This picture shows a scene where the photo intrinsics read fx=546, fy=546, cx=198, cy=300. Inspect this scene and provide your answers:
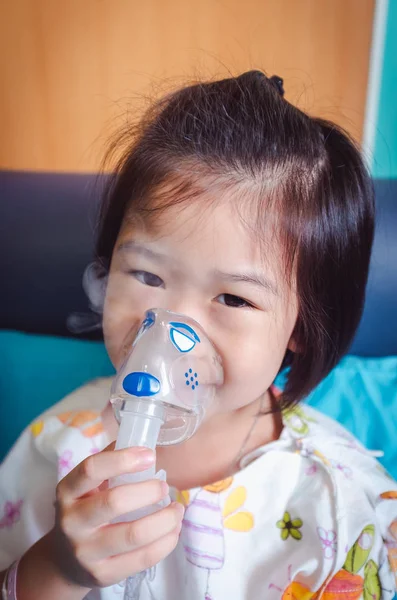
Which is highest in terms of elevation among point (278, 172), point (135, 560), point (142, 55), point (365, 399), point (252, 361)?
point (142, 55)

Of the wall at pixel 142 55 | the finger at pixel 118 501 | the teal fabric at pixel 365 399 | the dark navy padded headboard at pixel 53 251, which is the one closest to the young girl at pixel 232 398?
the finger at pixel 118 501

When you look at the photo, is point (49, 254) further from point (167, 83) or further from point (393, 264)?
point (393, 264)

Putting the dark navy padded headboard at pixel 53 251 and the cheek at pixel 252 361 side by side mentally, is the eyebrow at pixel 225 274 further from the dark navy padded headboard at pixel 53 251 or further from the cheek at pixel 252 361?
the dark navy padded headboard at pixel 53 251

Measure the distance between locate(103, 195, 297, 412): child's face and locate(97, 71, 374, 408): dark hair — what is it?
35 millimetres

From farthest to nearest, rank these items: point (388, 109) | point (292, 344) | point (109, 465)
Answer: point (388, 109)
point (292, 344)
point (109, 465)

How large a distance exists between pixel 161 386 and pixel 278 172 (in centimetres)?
32

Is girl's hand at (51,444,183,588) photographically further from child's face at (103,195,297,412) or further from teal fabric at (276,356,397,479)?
teal fabric at (276,356,397,479)

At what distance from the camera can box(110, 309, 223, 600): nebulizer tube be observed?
1.88 ft

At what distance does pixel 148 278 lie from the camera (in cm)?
74

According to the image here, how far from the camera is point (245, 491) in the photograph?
873 millimetres

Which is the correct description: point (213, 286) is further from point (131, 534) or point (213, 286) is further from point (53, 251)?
point (53, 251)

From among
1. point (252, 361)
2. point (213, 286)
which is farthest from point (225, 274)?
point (252, 361)

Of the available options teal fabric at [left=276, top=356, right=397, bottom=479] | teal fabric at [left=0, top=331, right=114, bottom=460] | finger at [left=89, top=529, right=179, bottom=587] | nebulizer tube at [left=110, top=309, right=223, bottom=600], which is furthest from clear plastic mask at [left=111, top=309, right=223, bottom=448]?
teal fabric at [left=0, top=331, right=114, bottom=460]

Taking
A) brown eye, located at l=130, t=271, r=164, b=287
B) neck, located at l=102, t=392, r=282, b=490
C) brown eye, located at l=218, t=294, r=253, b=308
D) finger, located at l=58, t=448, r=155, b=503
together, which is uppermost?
brown eye, located at l=130, t=271, r=164, b=287
